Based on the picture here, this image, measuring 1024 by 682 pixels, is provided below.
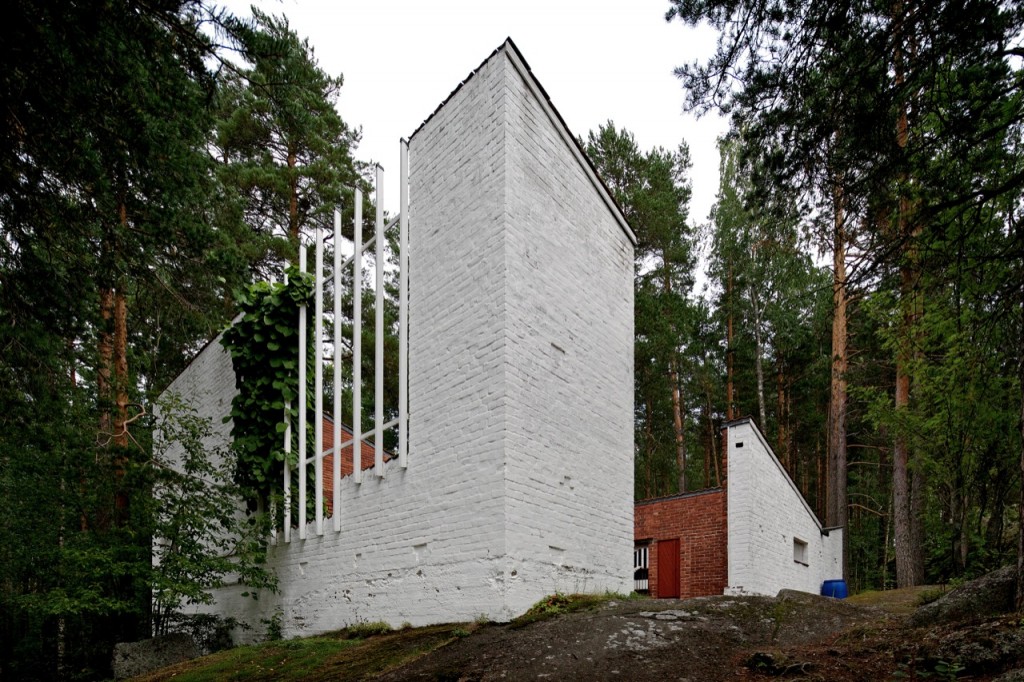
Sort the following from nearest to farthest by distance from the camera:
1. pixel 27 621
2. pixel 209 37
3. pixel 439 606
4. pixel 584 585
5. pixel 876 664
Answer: pixel 209 37, pixel 876 664, pixel 439 606, pixel 584 585, pixel 27 621

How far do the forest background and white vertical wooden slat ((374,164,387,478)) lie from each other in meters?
1.63

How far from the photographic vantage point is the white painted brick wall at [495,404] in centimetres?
652

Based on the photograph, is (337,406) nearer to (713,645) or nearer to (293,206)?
(713,645)

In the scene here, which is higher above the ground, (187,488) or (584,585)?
(187,488)

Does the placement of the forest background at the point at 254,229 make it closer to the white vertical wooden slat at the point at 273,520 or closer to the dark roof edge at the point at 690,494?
the white vertical wooden slat at the point at 273,520

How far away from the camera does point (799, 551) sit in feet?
46.6

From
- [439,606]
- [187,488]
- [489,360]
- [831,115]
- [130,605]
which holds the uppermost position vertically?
[831,115]

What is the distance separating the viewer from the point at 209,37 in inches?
168

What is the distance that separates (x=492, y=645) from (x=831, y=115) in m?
5.05

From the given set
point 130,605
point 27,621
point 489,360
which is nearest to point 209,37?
point 489,360

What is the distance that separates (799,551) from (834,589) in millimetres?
1310

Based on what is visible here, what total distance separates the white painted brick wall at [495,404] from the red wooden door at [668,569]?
5762 mm

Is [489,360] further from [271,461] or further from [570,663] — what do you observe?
[271,461]

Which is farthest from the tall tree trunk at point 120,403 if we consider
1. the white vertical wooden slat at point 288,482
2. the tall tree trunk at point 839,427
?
the tall tree trunk at point 839,427
